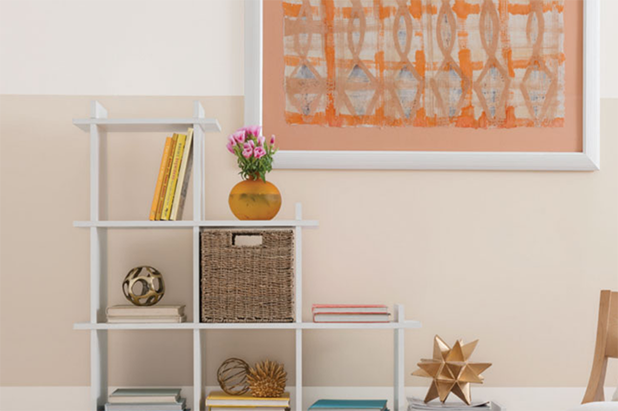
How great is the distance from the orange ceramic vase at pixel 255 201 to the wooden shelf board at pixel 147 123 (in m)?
0.21

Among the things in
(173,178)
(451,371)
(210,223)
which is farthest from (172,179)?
(451,371)

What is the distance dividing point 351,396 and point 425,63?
1.08 meters

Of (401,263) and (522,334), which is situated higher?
(401,263)

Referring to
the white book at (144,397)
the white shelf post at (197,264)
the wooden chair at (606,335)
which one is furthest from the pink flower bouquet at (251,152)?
the wooden chair at (606,335)

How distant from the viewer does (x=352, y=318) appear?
1.86m

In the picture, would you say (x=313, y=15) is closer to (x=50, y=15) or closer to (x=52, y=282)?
(x=50, y=15)

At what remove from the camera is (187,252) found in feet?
6.98

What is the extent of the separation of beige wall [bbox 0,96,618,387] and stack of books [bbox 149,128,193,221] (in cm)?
25

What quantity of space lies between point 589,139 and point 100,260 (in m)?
1.56

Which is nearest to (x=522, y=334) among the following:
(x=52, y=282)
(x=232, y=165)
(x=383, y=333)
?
(x=383, y=333)

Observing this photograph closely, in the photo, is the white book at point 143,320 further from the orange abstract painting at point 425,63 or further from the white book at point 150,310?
the orange abstract painting at point 425,63

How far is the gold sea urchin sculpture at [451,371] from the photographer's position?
1.87 meters

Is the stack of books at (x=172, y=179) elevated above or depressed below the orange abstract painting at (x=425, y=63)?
below

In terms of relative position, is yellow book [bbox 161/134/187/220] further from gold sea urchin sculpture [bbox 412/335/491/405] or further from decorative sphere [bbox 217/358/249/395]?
gold sea urchin sculpture [bbox 412/335/491/405]
